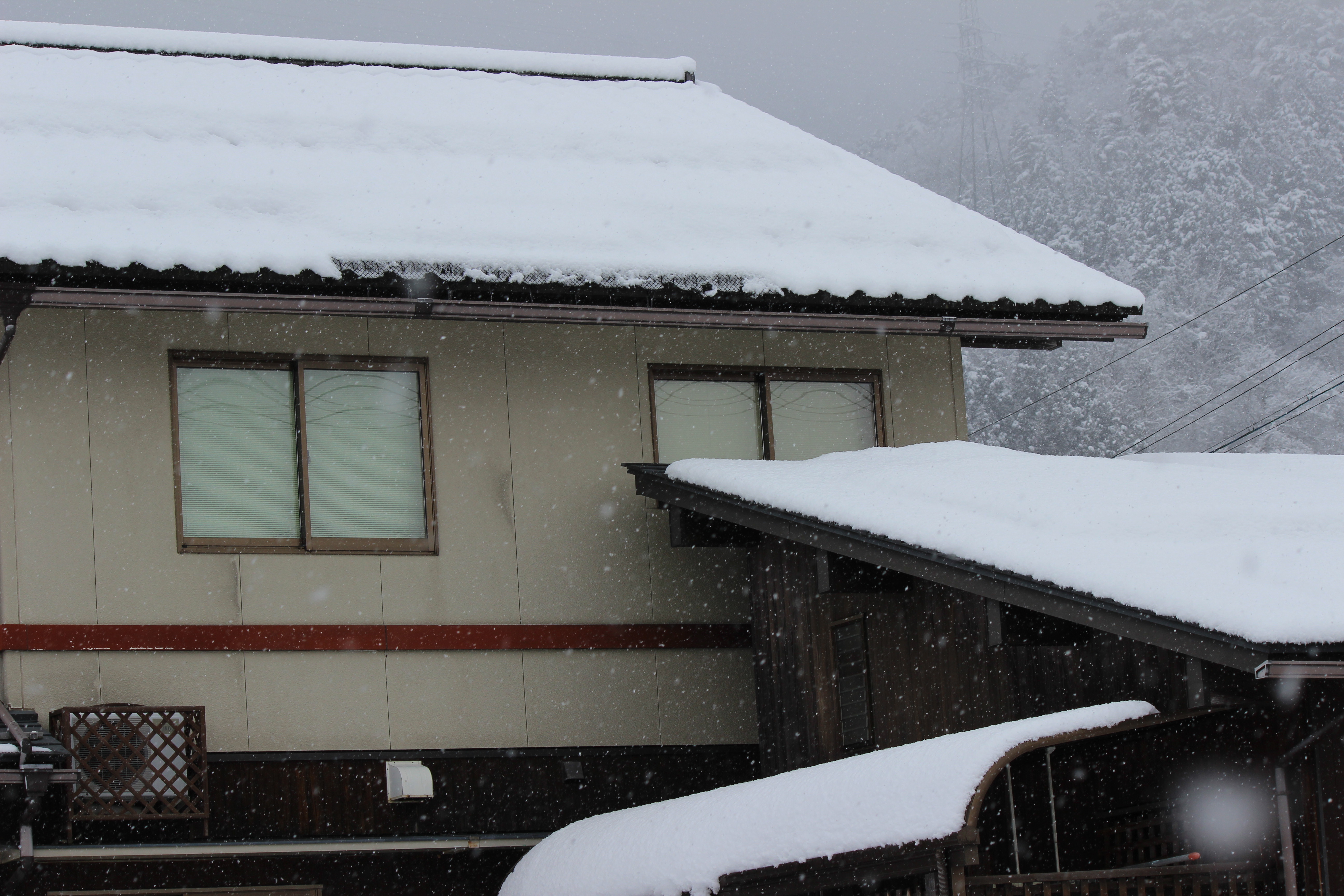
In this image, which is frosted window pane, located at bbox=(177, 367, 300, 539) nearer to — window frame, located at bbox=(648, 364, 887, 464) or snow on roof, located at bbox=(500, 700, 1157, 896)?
window frame, located at bbox=(648, 364, 887, 464)

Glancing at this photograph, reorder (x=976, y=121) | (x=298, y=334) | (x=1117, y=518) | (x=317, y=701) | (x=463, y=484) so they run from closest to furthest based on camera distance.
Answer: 1. (x=1117, y=518)
2. (x=317, y=701)
3. (x=298, y=334)
4. (x=463, y=484)
5. (x=976, y=121)

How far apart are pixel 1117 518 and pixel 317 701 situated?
189 inches

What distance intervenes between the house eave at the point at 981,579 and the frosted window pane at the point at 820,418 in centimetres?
156

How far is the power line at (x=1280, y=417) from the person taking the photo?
58.9m

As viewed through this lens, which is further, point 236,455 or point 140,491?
point 236,455

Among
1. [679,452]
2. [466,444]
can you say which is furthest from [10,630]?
[679,452]

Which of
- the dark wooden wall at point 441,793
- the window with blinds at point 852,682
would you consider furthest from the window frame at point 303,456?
the window with blinds at point 852,682

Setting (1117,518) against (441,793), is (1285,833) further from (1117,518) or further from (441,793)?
(441,793)

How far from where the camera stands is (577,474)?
414 inches

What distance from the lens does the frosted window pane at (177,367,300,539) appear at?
9.66 m

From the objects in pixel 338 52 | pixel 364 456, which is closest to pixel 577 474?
pixel 364 456

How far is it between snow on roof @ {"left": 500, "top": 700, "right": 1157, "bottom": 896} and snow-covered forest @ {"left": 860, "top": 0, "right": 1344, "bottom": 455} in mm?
50750

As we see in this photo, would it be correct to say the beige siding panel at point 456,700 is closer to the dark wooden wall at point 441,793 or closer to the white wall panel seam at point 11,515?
the dark wooden wall at point 441,793

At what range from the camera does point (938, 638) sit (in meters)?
8.85
